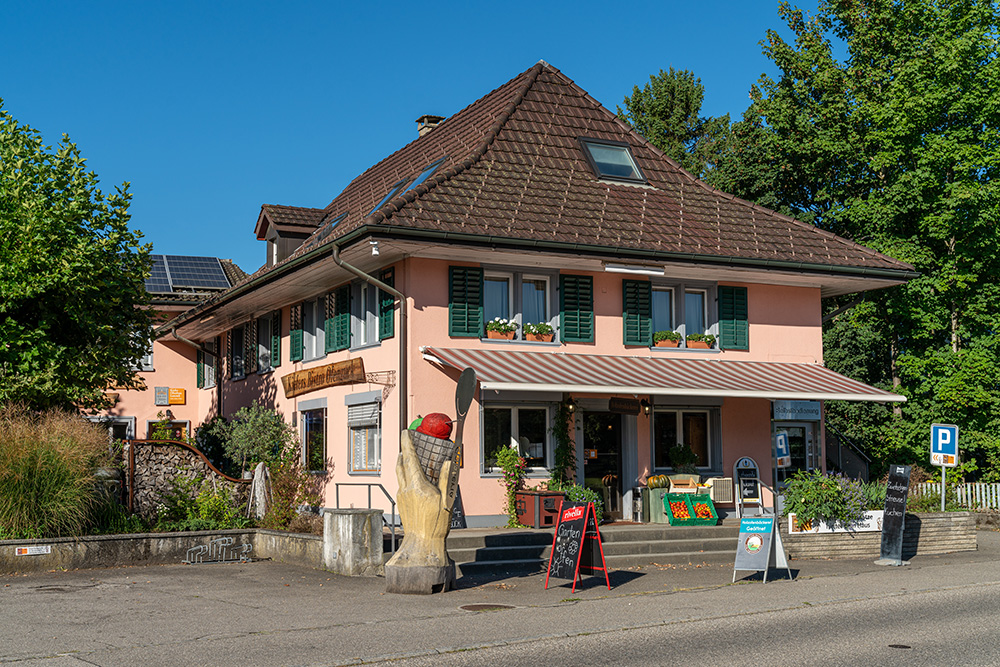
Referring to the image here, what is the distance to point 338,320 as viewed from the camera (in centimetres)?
2066

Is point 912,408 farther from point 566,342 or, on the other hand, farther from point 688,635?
point 688,635

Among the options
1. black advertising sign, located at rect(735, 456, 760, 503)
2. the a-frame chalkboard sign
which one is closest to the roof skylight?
black advertising sign, located at rect(735, 456, 760, 503)

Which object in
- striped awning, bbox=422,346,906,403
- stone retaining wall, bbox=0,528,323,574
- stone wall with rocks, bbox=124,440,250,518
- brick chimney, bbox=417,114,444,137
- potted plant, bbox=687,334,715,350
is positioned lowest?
stone retaining wall, bbox=0,528,323,574

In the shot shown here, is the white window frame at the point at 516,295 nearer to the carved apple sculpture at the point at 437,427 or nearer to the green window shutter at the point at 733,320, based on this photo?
the green window shutter at the point at 733,320

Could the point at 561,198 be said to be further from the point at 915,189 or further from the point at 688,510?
the point at 915,189

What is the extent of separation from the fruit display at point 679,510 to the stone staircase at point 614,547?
1.64 feet

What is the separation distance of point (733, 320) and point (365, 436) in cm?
747

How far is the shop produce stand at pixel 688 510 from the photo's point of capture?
18625 millimetres

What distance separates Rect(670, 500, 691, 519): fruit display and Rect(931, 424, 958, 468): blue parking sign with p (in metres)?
4.18

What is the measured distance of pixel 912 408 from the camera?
28828mm

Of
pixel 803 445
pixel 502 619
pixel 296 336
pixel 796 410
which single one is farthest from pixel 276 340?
pixel 502 619

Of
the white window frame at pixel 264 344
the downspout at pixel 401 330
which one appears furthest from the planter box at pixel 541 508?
the white window frame at pixel 264 344

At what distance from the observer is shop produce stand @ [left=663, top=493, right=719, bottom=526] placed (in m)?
18.6

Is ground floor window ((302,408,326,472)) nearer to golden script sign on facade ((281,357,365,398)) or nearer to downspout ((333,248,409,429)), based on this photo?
golden script sign on facade ((281,357,365,398))
